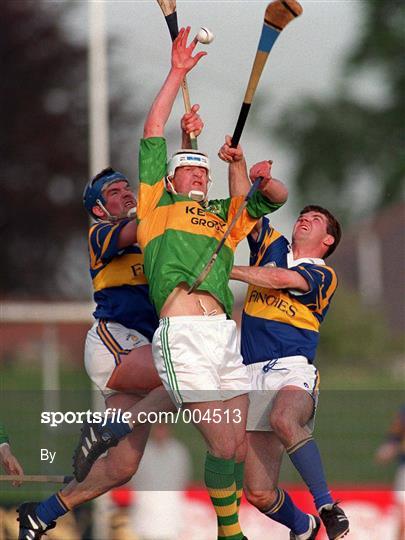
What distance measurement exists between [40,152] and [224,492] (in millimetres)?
11187

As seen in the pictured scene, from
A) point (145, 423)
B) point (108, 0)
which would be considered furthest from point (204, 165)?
point (108, 0)

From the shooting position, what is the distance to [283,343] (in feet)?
21.9

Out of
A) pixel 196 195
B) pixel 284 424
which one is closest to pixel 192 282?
pixel 196 195

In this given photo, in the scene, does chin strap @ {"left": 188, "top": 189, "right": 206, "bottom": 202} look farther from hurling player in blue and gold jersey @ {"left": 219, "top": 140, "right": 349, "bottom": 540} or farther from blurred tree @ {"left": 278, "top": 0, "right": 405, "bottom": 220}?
blurred tree @ {"left": 278, "top": 0, "right": 405, "bottom": 220}

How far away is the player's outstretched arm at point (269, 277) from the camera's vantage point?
6.43 m

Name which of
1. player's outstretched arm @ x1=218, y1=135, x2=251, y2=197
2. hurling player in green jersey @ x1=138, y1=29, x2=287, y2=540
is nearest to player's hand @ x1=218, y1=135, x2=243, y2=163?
player's outstretched arm @ x1=218, y1=135, x2=251, y2=197

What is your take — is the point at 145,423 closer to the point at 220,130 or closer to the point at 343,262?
the point at 220,130

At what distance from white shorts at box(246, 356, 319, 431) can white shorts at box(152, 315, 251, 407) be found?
464mm

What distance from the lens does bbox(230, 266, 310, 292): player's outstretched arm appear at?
6.43 metres

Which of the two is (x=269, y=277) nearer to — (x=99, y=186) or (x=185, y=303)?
(x=185, y=303)

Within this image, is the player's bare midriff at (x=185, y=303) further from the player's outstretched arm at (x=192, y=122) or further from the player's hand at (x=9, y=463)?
the player's hand at (x=9, y=463)

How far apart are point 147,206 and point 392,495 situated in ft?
16.2

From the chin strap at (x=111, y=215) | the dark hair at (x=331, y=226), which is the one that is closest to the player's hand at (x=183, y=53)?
the chin strap at (x=111, y=215)

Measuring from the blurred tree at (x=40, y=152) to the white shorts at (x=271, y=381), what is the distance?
9695 mm
